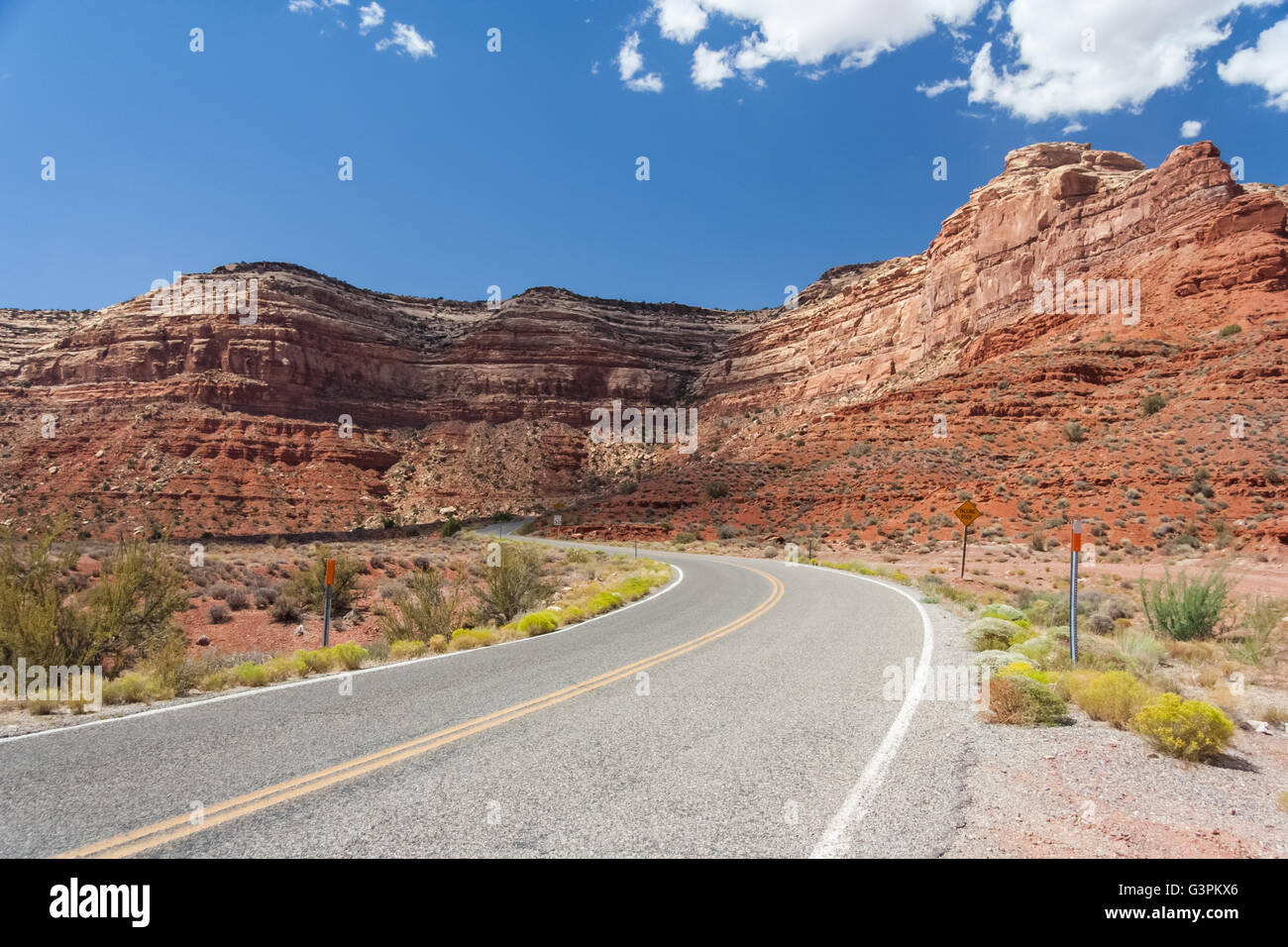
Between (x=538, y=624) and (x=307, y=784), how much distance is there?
304 inches

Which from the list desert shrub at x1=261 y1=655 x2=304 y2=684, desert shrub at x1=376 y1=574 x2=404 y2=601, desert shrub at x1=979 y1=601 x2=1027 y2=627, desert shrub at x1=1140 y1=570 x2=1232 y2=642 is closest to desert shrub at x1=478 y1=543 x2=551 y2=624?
desert shrub at x1=376 y1=574 x2=404 y2=601

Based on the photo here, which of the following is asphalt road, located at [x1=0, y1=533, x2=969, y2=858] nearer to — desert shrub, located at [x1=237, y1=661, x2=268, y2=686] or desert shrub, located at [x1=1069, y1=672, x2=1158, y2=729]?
desert shrub, located at [x1=237, y1=661, x2=268, y2=686]

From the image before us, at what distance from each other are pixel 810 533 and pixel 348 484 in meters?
47.8

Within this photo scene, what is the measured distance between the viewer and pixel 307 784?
4.21 metres

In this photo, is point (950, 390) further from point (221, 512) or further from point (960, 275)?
point (221, 512)

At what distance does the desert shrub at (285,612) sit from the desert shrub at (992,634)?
16224 mm

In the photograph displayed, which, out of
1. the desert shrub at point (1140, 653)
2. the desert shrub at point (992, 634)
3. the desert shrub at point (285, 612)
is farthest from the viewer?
the desert shrub at point (285, 612)

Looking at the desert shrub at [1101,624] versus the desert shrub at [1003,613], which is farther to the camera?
the desert shrub at [1003,613]

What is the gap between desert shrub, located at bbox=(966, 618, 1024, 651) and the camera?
31.3ft

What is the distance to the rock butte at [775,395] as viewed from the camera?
37.6 metres

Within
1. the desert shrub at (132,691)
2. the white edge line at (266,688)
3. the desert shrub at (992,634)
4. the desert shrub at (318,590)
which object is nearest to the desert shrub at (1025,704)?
the desert shrub at (992,634)

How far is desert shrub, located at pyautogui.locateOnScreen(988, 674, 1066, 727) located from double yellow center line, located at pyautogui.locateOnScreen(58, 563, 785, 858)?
396 centimetres

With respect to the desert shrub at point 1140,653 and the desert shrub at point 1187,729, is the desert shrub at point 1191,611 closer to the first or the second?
the desert shrub at point 1140,653

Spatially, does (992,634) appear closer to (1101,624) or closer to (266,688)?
(1101,624)
